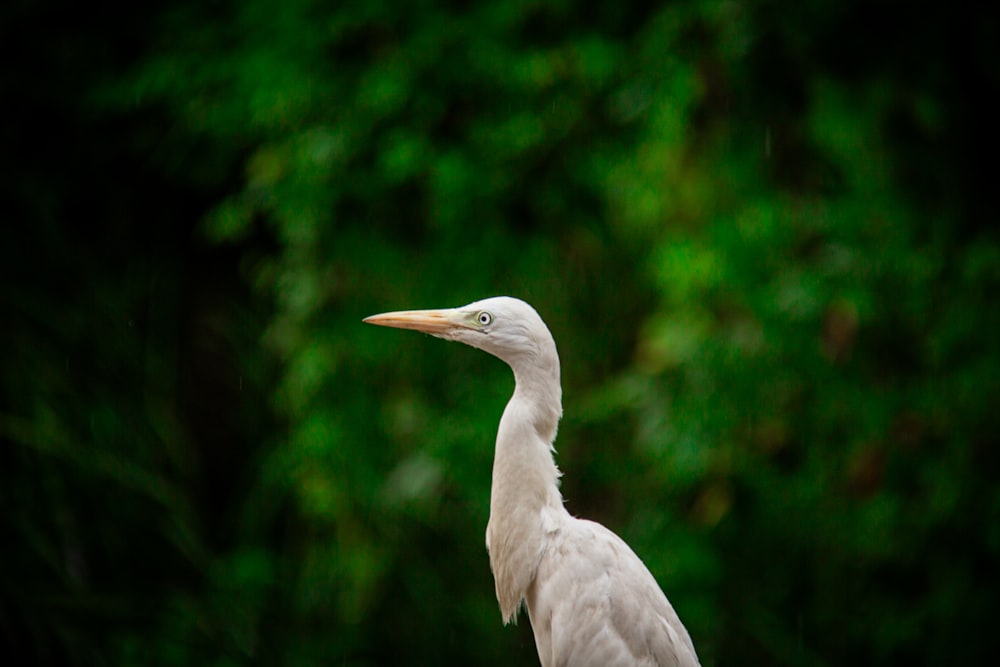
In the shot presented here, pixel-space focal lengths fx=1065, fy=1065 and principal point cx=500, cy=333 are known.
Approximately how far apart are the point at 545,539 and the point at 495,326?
1.34 ft

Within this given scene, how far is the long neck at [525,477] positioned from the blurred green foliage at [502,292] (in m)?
1.44

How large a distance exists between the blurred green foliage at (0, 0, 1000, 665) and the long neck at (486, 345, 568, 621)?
144cm

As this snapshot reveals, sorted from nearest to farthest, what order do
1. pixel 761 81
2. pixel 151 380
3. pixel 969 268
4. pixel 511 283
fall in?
pixel 969 268 < pixel 761 81 < pixel 511 283 < pixel 151 380

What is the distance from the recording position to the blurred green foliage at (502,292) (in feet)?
10.9

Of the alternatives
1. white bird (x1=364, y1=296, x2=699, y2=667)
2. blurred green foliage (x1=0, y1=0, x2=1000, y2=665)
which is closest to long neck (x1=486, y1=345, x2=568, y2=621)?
white bird (x1=364, y1=296, x2=699, y2=667)

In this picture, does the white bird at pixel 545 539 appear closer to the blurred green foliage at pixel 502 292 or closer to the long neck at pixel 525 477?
the long neck at pixel 525 477

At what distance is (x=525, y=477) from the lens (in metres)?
1.89

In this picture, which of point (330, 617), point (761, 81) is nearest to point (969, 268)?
point (761, 81)

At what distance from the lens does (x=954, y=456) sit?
10.7 feet

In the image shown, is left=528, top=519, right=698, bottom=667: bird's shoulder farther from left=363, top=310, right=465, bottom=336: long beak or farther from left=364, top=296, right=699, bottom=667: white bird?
left=363, top=310, right=465, bottom=336: long beak

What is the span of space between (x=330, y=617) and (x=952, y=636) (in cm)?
208

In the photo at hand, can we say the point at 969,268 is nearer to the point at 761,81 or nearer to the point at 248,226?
the point at 761,81

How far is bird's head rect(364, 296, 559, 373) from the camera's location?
1.84 metres

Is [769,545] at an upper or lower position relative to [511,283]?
lower
